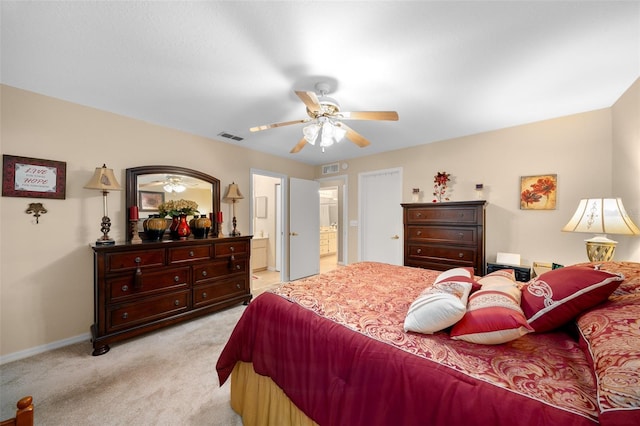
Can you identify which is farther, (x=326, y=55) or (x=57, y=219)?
(x=57, y=219)

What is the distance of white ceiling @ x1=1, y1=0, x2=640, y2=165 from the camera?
142 centimetres

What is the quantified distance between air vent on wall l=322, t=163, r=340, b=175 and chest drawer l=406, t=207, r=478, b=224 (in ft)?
6.60

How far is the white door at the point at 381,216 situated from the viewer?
14.0 ft

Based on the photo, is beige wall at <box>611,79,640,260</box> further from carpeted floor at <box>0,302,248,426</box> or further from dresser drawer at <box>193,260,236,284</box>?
dresser drawer at <box>193,260,236,284</box>

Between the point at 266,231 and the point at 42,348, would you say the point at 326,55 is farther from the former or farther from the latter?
the point at 266,231

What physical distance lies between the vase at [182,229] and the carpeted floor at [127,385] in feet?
3.83

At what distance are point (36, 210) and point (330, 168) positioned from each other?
4232 millimetres

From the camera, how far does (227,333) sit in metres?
2.76

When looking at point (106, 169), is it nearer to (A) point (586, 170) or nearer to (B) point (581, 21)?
(B) point (581, 21)

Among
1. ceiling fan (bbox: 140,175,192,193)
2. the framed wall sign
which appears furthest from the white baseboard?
ceiling fan (bbox: 140,175,192,193)

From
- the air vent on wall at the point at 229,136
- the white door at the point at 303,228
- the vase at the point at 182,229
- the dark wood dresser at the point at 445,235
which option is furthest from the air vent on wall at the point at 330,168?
the vase at the point at 182,229

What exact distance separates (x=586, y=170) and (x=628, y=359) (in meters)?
3.07

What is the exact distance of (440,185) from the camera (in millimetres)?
3729

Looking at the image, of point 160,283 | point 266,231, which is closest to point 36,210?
point 160,283
